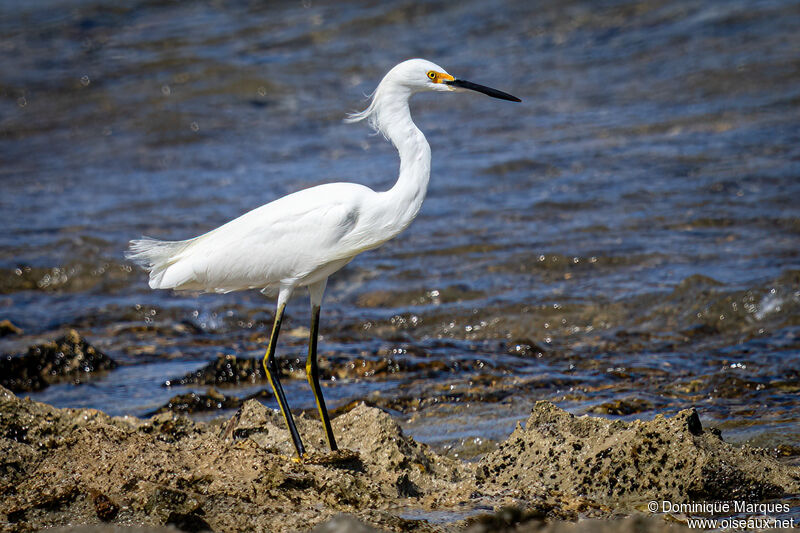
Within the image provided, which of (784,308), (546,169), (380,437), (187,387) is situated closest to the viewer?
(380,437)

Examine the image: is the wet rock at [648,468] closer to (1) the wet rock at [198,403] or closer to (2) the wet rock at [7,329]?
(1) the wet rock at [198,403]

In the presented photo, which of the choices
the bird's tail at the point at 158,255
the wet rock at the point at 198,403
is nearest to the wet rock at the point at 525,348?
Result: the wet rock at the point at 198,403

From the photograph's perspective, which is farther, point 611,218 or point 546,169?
point 546,169

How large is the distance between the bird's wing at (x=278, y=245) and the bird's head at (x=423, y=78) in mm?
602

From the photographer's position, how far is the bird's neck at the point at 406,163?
15.0ft

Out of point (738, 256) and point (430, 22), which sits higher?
point (430, 22)

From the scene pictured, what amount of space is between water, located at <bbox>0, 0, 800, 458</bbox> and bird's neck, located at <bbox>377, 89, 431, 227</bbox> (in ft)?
4.69

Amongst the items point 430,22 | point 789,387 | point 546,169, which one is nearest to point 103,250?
point 546,169

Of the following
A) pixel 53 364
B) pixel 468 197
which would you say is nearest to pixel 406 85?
pixel 53 364

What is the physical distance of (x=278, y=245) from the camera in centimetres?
475

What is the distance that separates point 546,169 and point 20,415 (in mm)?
7720

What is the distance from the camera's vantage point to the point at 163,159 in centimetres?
1349

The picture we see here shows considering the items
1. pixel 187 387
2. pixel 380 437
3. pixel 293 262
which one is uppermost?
pixel 293 262

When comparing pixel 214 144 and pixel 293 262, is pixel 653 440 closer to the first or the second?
pixel 293 262
